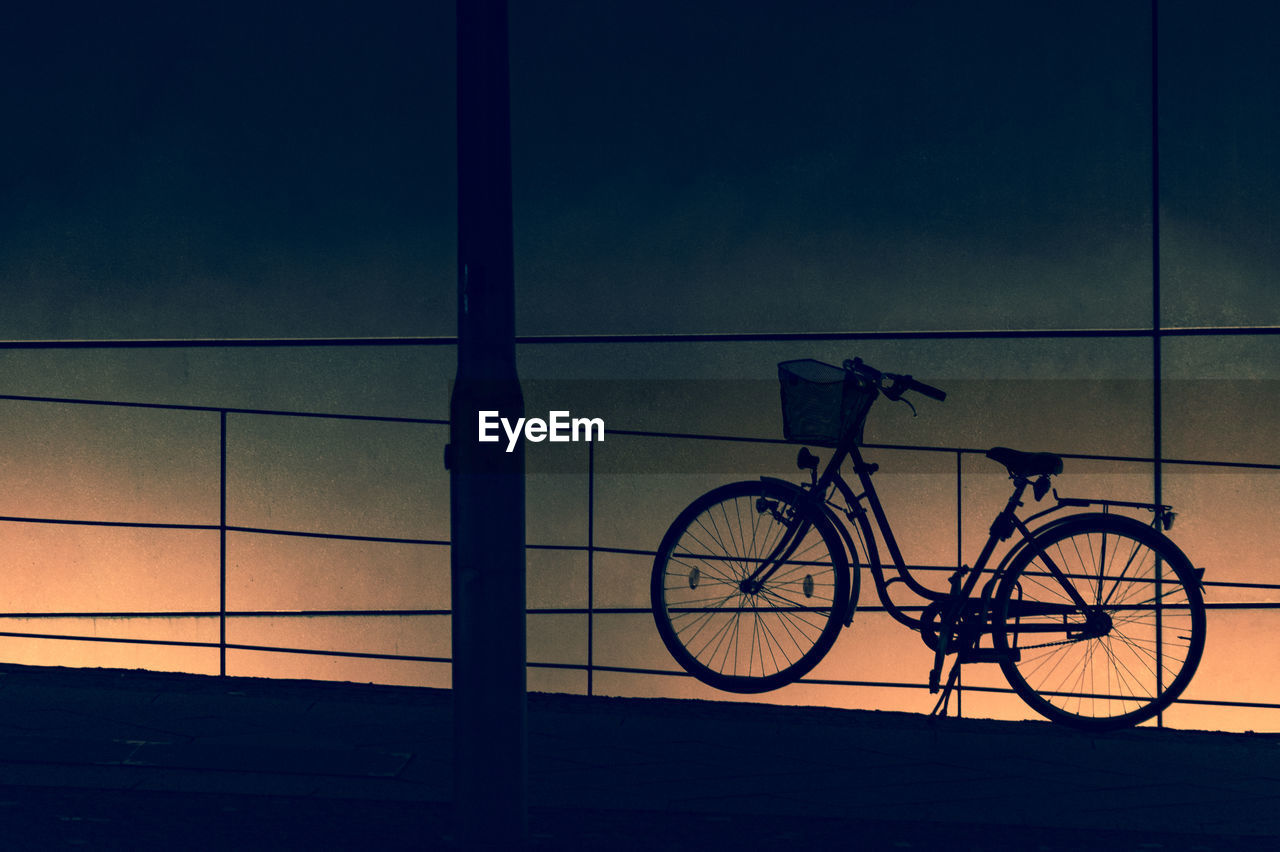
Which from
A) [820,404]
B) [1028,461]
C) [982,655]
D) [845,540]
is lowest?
[982,655]

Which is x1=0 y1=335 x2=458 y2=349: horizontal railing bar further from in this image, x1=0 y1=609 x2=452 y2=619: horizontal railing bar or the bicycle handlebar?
the bicycle handlebar

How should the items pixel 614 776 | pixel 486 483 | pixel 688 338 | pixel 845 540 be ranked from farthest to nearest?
pixel 688 338, pixel 845 540, pixel 614 776, pixel 486 483

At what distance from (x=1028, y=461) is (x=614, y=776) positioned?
6.43 ft

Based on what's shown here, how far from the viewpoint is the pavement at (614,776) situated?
4.50 m

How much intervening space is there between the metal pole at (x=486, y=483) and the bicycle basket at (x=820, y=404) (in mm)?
1568

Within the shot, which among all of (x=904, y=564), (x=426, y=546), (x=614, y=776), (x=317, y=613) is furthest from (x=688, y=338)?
(x=614, y=776)

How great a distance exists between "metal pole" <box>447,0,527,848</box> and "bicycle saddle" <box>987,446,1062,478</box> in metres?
2.17

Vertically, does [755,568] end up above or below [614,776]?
above

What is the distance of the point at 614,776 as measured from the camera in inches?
204

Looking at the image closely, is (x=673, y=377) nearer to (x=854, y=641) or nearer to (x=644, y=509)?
(x=644, y=509)

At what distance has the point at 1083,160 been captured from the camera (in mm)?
7273

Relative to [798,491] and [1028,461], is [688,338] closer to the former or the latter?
[798,491]

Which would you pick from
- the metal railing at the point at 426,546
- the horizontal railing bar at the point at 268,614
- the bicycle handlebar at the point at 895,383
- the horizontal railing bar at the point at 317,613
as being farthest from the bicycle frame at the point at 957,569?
the horizontal railing bar at the point at 268,614

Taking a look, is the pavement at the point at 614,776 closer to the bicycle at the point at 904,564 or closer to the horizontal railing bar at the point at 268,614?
the bicycle at the point at 904,564
